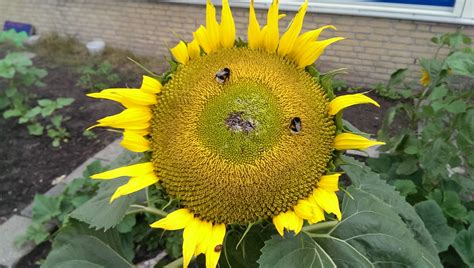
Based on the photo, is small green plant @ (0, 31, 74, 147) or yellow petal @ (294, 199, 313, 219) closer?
yellow petal @ (294, 199, 313, 219)

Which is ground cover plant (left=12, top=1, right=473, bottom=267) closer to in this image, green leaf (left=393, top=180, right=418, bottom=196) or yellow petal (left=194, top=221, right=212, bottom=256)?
yellow petal (left=194, top=221, right=212, bottom=256)

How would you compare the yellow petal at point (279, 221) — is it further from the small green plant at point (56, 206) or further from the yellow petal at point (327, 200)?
the small green plant at point (56, 206)

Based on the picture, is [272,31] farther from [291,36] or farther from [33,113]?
[33,113]

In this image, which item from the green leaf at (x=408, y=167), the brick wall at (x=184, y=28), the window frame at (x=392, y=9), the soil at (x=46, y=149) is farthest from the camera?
the brick wall at (x=184, y=28)

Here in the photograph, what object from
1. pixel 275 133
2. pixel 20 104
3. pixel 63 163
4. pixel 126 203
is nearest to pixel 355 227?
pixel 275 133

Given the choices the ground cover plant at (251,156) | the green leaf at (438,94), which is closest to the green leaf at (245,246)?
the ground cover plant at (251,156)

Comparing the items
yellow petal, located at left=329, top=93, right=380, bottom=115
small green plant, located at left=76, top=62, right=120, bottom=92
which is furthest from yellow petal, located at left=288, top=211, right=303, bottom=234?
small green plant, located at left=76, top=62, right=120, bottom=92
